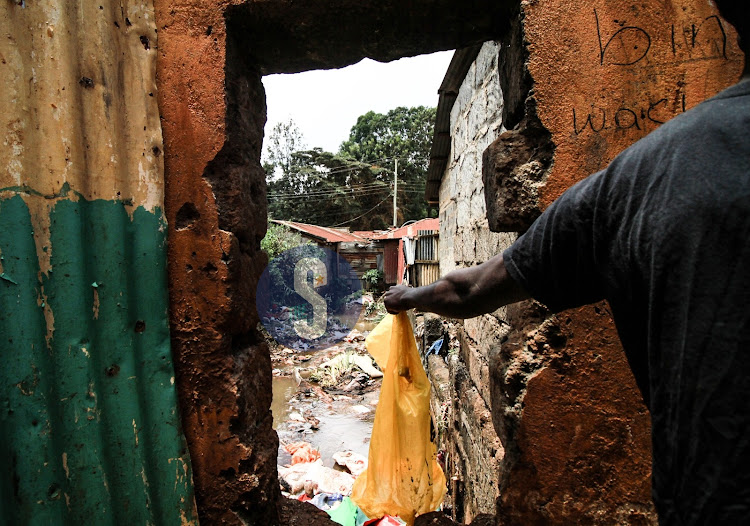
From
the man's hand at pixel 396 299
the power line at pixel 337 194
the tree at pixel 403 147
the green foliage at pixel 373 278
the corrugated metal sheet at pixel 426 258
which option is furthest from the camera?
the tree at pixel 403 147

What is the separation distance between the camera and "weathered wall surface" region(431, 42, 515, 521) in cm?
246

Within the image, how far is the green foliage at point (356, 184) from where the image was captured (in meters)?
26.0

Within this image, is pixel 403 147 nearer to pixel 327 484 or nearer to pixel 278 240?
pixel 278 240

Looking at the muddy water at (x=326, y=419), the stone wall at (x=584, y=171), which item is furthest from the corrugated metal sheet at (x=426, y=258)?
the stone wall at (x=584, y=171)

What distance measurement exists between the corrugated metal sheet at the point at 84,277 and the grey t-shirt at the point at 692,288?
1.33 meters

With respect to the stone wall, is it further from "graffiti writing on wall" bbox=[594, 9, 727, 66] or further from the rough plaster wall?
the rough plaster wall

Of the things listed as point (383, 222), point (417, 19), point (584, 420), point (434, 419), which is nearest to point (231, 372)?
point (584, 420)

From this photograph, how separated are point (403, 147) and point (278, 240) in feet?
54.3

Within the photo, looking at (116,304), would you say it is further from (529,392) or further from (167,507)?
(529,392)

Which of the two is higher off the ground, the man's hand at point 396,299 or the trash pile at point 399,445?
the man's hand at point 396,299

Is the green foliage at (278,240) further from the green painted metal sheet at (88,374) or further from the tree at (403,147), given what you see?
the tree at (403,147)

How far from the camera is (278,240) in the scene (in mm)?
12836

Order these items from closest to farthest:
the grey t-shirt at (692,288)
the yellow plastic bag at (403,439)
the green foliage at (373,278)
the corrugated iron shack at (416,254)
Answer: the grey t-shirt at (692,288), the yellow plastic bag at (403,439), the corrugated iron shack at (416,254), the green foliage at (373,278)

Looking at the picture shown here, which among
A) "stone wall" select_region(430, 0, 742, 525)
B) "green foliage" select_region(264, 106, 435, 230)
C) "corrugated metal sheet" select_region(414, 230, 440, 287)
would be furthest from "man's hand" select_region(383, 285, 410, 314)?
"green foliage" select_region(264, 106, 435, 230)
